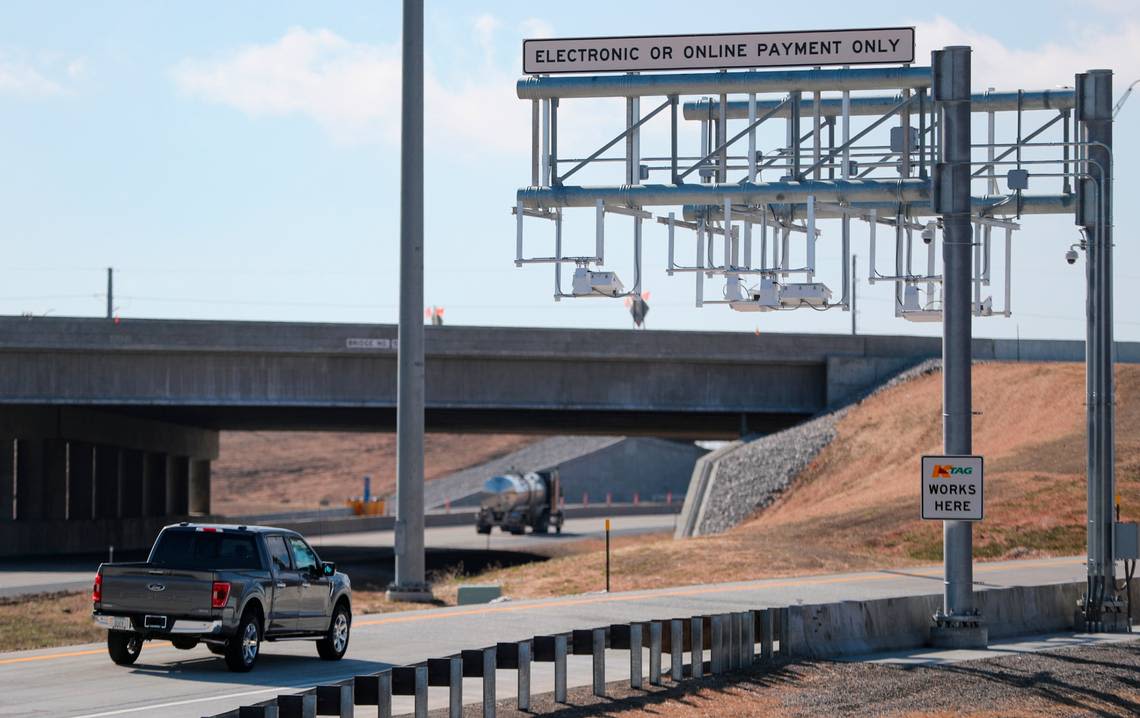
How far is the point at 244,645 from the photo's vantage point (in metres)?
19.8

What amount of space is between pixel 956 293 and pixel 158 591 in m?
12.1

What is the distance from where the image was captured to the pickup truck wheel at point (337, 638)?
21562 millimetres

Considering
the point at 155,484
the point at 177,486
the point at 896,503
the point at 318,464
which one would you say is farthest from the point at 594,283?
the point at 318,464

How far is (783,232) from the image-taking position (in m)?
29.3

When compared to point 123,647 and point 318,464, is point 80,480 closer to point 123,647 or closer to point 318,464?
point 123,647

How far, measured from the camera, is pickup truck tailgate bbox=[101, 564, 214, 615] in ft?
63.8

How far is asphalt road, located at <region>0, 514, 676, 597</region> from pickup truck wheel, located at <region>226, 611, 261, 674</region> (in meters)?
23.2

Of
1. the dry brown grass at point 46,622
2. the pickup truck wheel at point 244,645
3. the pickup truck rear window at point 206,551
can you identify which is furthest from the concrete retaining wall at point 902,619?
the dry brown grass at point 46,622

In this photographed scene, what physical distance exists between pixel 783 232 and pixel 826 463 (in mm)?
27871

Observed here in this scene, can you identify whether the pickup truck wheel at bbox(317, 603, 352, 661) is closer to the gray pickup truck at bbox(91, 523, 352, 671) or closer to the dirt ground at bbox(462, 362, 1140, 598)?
the gray pickup truck at bbox(91, 523, 352, 671)

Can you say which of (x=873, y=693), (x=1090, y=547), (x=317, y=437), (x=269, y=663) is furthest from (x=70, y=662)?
(x=317, y=437)

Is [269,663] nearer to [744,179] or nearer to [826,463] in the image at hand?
[744,179]

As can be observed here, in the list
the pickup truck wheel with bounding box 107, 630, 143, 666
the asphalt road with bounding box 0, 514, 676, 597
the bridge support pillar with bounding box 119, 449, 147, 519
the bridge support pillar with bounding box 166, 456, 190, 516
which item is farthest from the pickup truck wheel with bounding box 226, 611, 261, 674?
the bridge support pillar with bounding box 166, 456, 190, 516

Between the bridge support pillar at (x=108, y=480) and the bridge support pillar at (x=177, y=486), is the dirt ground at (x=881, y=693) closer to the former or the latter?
the bridge support pillar at (x=108, y=480)
